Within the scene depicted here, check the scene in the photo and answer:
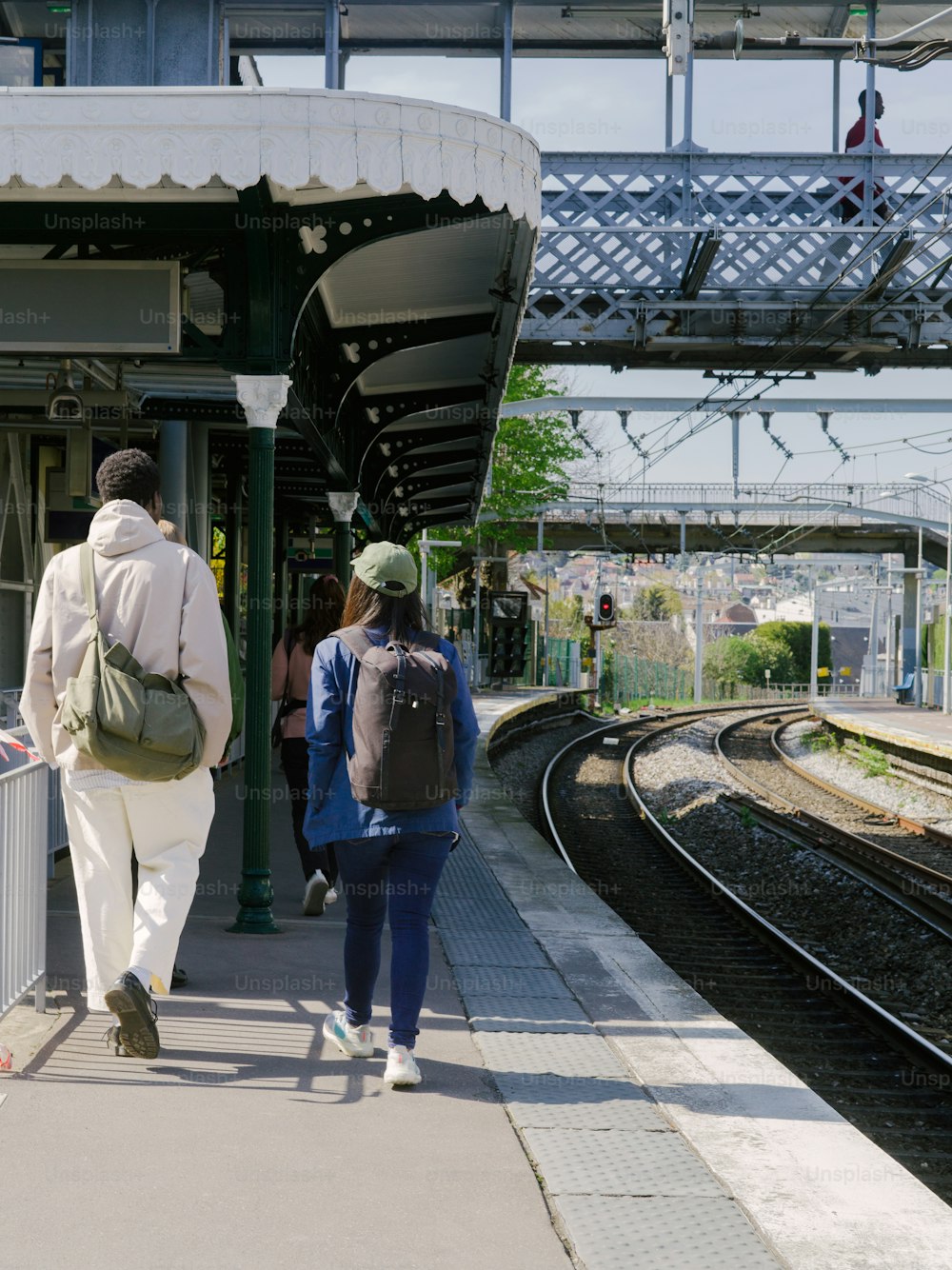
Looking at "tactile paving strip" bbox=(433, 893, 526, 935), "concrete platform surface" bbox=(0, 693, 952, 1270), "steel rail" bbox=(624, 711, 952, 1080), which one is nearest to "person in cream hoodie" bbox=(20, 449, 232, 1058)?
"concrete platform surface" bbox=(0, 693, 952, 1270)

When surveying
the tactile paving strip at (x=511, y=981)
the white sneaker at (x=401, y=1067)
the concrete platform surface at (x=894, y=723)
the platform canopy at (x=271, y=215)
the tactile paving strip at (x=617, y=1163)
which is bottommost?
the concrete platform surface at (x=894, y=723)

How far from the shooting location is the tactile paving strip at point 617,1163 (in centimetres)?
379

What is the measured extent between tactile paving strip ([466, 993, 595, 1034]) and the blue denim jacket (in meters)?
1.18

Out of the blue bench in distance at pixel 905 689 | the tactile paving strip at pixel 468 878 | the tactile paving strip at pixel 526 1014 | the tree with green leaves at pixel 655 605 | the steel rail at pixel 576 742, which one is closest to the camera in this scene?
the tactile paving strip at pixel 526 1014

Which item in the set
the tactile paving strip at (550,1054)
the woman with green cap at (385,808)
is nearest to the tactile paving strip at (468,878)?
the tactile paving strip at (550,1054)

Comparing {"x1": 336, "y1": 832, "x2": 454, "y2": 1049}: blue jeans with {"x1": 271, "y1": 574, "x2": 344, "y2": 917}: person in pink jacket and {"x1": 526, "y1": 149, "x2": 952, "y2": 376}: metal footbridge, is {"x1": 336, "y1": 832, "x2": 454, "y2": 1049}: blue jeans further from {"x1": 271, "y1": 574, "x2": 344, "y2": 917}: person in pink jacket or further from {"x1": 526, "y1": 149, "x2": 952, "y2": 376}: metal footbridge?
{"x1": 526, "y1": 149, "x2": 952, "y2": 376}: metal footbridge

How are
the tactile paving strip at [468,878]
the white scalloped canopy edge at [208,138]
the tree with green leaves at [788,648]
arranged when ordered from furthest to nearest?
the tree with green leaves at [788,648] < the tactile paving strip at [468,878] < the white scalloped canopy edge at [208,138]

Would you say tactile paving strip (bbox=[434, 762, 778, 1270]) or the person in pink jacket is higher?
the person in pink jacket

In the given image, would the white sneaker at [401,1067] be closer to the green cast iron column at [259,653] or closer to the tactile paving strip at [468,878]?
the green cast iron column at [259,653]

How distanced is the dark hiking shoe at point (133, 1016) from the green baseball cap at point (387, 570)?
1.49 meters

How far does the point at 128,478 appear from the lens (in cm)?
469

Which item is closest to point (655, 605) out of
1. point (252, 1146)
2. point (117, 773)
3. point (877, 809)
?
point (877, 809)

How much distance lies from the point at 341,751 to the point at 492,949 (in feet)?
8.58

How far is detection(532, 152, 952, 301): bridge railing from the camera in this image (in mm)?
16641
